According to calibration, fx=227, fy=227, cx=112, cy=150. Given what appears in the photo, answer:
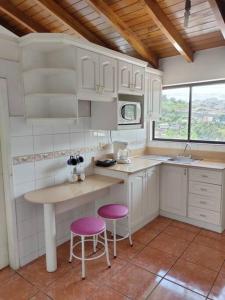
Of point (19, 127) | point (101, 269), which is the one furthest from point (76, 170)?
point (101, 269)

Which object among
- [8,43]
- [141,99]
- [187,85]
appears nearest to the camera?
[8,43]

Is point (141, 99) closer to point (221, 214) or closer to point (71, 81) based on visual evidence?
point (71, 81)

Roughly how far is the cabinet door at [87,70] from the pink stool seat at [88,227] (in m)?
1.38

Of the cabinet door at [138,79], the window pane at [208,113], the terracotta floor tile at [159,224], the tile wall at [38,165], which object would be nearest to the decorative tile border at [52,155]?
the tile wall at [38,165]

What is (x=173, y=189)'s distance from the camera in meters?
3.41

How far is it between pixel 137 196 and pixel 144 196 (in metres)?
0.19

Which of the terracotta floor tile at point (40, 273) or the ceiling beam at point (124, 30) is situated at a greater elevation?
the ceiling beam at point (124, 30)

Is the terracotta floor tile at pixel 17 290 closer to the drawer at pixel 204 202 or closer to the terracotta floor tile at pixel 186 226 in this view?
the terracotta floor tile at pixel 186 226

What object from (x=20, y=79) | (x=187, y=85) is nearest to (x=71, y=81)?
(x=20, y=79)

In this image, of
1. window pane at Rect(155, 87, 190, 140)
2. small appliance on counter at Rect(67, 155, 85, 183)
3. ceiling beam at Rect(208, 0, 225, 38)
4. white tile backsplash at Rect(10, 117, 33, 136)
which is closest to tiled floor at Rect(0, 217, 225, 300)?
small appliance on counter at Rect(67, 155, 85, 183)

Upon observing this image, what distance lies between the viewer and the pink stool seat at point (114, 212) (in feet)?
8.24

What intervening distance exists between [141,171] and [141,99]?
1097mm

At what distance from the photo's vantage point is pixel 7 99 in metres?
2.17

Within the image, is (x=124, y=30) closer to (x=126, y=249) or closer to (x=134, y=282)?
(x=126, y=249)
